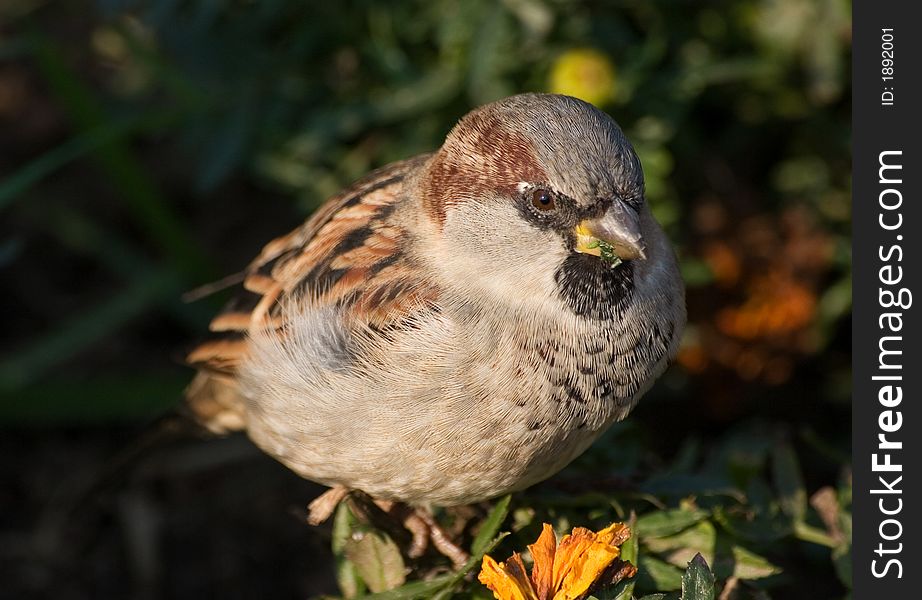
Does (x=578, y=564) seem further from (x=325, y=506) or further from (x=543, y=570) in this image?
(x=325, y=506)

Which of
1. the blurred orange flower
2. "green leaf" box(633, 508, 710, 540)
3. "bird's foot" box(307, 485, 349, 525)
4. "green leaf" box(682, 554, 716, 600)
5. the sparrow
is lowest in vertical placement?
"green leaf" box(682, 554, 716, 600)

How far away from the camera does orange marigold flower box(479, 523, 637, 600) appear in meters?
2.00

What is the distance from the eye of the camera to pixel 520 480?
90.9 inches

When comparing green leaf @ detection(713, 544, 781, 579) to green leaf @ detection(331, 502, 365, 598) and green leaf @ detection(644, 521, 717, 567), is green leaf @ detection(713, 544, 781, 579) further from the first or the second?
green leaf @ detection(331, 502, 365, 598)

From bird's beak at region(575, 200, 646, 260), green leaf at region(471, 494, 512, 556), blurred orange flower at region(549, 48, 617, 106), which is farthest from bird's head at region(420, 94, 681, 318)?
blurred orange flower at region(549, 48, 617, 106)

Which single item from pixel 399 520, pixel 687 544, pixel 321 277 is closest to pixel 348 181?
pixel 321 277

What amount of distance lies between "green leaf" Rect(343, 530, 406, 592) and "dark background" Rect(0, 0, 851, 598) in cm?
105

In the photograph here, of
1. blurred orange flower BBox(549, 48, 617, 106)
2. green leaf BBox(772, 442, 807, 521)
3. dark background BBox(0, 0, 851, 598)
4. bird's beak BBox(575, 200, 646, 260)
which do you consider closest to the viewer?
bird's beak BBox(575, 200, 646, 260)

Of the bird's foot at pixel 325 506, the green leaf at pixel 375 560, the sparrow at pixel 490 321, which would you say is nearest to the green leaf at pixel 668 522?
the sparrow at pixel 490 321

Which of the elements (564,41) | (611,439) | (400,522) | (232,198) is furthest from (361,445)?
(232,198)

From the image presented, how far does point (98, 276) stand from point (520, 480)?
2.66m

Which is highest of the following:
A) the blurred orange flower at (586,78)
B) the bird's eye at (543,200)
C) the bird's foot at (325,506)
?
the blurred orange flower at (586,78)

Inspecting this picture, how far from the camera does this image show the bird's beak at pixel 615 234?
7.13ft

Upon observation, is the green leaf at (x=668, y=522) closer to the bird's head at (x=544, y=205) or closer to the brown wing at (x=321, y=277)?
the bird's head at (x=544, y=205)
